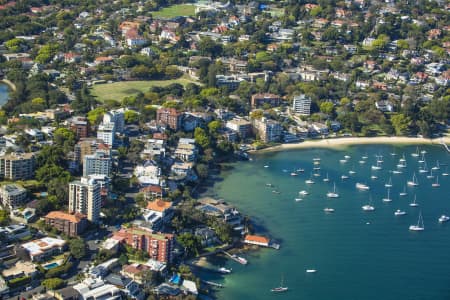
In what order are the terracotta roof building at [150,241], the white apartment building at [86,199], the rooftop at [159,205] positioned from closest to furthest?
the terracotta roof building at [150,241]
the white apartment building at [86,199]
the rooftop at [159,205]

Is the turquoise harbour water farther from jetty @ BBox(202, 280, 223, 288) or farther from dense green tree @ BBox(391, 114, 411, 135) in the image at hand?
dense green tree @ BBox(391, 114, 411, 135)

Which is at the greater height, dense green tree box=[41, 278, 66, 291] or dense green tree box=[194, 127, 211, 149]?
dense green tree box=[194, 127, 211, 149]

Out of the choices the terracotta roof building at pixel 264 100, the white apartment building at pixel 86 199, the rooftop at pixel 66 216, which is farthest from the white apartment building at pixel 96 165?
the terracotta roof building at pixel 264 100

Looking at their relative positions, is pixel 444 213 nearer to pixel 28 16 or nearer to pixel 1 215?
pixel 1 215

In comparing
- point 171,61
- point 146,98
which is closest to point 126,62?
point 171,61

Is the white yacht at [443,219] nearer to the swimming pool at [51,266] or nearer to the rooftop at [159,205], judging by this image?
the rooftop at [159,205]

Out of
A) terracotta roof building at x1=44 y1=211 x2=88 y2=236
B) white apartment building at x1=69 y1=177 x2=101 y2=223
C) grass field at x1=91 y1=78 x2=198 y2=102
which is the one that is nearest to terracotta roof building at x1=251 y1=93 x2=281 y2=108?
grass field at x1=91 y1=78 x2=198 y2=102
